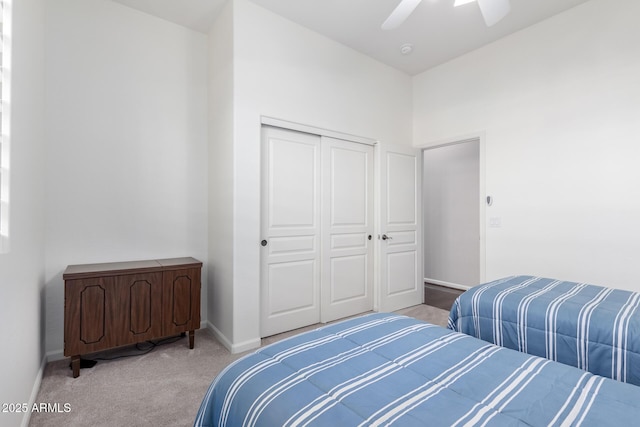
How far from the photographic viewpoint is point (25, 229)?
5.76 ft

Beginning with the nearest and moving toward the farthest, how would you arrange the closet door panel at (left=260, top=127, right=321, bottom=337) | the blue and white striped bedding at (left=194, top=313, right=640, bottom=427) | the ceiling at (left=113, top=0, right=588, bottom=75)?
1. the blue and white striped bedding at (left=194, top=313, right=640, bottom=427)
2. the ceiling at (left=113, top=0, right=588, bottom=75)
3. the closet door panel at (left=260, top=127, right=321, bottom=337)

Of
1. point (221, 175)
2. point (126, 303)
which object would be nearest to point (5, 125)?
point (126, 303)

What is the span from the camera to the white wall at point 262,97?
2.67 metres

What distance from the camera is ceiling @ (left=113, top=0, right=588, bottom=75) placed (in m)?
2.74

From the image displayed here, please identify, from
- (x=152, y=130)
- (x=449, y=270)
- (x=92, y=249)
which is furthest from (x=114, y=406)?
(x=449, y=270)

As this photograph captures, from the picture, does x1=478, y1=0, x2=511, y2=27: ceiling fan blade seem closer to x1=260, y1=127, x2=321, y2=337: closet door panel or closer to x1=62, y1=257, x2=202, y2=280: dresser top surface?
x1=260, y1=127, x2=321, y2=337: closet door panel

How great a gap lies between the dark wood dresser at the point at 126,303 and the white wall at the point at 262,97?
363mm

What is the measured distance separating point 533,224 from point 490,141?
3.34ft

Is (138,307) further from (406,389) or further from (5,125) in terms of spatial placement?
(406,389)

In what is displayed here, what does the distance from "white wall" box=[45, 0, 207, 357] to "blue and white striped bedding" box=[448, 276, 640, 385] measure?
2611mm

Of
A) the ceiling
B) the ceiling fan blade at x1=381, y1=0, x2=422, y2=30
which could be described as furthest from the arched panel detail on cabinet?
the ceiling fan blade at x1=381, y1=0, x2=422, y2=30

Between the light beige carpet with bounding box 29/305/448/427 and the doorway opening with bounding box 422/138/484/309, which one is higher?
the doorway opening with bounding box 422/138/484/309

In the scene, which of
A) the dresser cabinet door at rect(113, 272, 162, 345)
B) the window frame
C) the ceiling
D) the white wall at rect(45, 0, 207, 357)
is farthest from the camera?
the ceiling

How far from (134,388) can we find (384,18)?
3715 mm
